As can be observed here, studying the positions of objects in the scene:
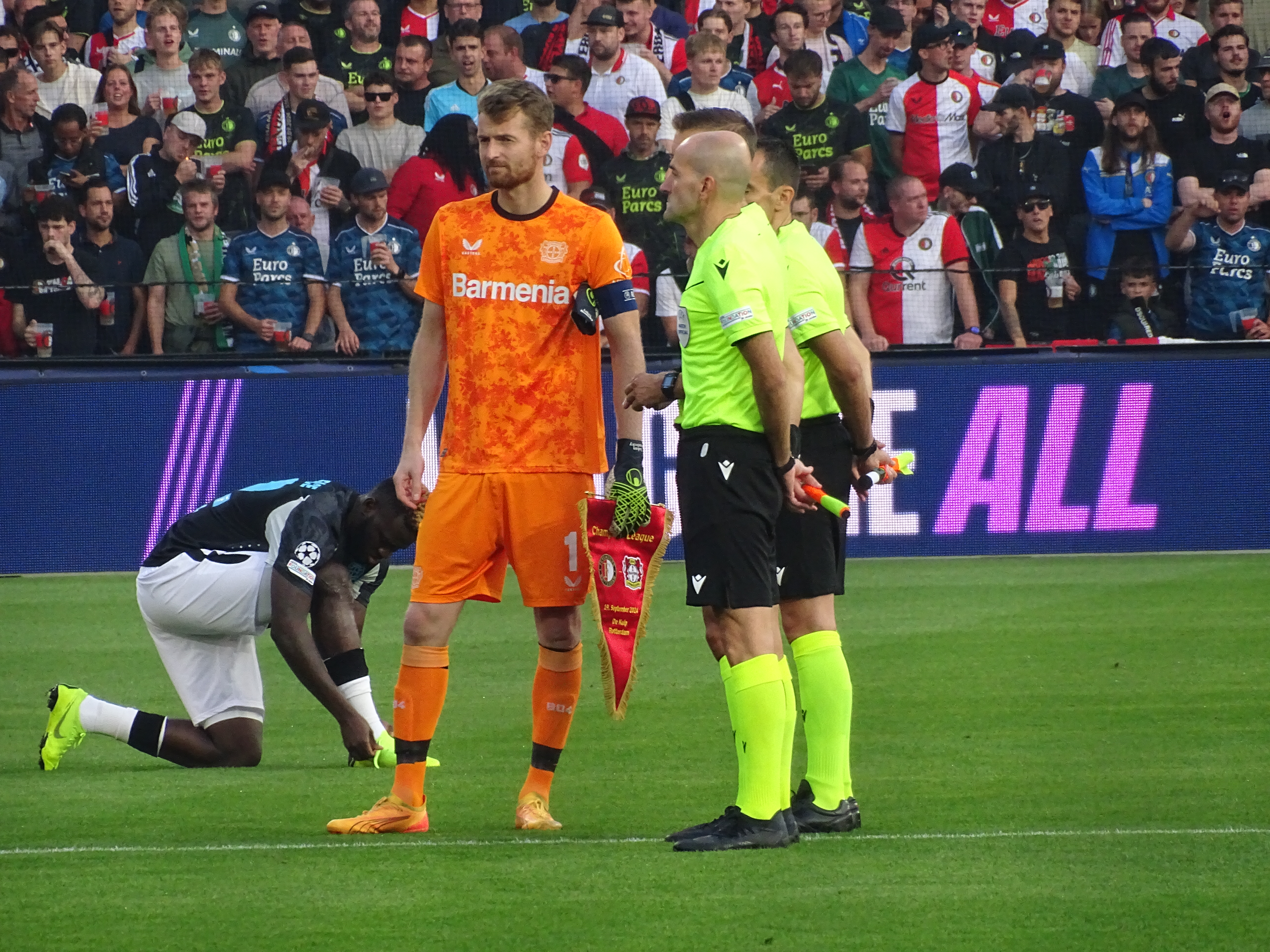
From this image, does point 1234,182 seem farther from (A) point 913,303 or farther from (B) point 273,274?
(B) point 273,274

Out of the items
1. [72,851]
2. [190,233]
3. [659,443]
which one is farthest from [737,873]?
[190,233]

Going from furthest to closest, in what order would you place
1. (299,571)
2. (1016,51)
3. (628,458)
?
(1016,51)
(299,571)
(628,458)

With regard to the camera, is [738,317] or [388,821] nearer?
[738,317]

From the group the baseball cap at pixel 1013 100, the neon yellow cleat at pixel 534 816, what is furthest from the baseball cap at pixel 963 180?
the neon yellow cleat at pixel 534 816

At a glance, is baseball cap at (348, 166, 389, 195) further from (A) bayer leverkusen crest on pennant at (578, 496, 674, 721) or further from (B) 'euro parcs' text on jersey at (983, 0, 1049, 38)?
(A) bayer leverkusen crest on pennant at (578, 496, 674, 721)

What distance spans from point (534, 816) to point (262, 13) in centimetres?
1123

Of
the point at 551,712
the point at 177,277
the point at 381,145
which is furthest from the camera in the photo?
the point at 381,145

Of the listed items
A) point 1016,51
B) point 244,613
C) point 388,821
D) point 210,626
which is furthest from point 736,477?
point 1016,51

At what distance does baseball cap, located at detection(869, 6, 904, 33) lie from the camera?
50.1ft

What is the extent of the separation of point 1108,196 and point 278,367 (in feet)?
21.4

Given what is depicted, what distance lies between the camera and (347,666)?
23.7 feet

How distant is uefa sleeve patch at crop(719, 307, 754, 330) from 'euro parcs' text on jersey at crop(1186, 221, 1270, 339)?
9378mm

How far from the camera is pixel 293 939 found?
4.26 meters

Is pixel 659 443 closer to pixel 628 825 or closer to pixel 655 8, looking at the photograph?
pixel 655 8
